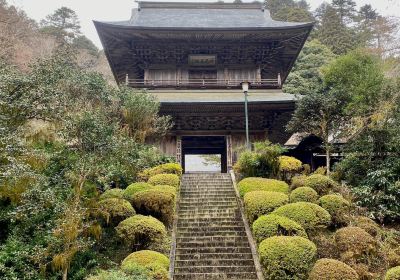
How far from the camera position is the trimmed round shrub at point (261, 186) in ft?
40.8

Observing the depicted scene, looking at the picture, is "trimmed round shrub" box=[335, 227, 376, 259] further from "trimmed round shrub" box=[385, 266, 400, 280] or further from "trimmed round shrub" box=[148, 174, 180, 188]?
"trimmed round shrub" box=[148, 174, 180, 188]

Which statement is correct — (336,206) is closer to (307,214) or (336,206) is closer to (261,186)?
(307,214)

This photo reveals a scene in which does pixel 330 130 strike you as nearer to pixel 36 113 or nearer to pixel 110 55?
pixel 36 113

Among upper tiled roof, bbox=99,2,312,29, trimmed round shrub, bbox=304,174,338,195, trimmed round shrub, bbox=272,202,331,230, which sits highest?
upper tiled roof, bbox=99,2,312,29

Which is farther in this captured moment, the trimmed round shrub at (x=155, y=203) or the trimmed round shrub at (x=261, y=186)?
the trimmed round shrub at (x=261, y=186)

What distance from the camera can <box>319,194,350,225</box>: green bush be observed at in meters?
10.7

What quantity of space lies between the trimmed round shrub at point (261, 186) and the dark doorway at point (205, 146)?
820 centimetres

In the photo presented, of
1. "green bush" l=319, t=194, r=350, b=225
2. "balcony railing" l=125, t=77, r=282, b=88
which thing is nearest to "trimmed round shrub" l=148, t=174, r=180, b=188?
"green bush" l=319, t=194, r=350, b=225

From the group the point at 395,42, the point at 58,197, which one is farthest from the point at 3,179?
the point at 395,42

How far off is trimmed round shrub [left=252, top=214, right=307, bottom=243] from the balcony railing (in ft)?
36.2

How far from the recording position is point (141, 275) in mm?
7523

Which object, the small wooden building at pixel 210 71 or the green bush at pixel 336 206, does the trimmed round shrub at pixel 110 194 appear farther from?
the small wooden building at pixel 210 71

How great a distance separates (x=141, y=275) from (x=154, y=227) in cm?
178

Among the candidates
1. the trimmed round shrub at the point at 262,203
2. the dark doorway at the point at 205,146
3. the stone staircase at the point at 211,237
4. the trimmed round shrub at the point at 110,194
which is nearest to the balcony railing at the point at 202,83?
the dark doorway at the point at 205,146
